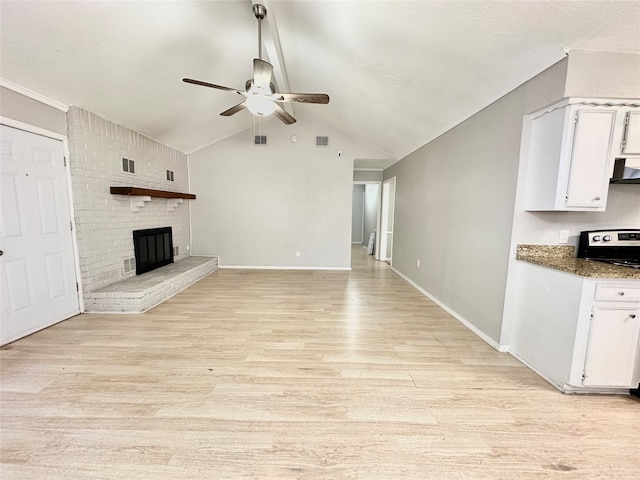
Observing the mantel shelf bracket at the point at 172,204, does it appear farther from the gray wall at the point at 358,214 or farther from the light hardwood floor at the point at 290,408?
the gray wall at the point at 358,214

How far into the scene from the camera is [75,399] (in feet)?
5.86

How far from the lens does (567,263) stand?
2090 millimetres

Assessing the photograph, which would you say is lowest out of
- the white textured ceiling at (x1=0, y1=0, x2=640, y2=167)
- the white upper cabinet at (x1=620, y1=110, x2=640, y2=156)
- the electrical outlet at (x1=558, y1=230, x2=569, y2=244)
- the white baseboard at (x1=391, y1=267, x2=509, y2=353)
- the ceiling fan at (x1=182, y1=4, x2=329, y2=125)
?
the white baseboard at (x1=391, y1=267, x2=509, y2=353)

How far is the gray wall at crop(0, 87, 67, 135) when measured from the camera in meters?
2.43

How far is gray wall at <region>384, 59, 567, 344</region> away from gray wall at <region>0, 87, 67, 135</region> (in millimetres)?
4772

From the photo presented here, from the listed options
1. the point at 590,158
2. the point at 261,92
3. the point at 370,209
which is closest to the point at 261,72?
the point at 261,92

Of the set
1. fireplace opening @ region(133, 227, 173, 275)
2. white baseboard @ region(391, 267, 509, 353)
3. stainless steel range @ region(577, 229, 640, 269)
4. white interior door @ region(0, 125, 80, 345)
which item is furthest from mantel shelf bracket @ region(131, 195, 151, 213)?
stainless steel range @ region(577, 229, 640, 269)

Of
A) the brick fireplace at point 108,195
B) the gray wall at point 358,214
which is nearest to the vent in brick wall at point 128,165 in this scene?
the brick fireplace at point 108,195

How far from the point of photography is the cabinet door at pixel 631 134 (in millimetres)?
1938

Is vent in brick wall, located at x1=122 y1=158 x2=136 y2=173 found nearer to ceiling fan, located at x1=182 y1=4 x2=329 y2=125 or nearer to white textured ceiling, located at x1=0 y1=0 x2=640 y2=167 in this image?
white textured ceiling, located at x1=0 y1=0 x2=640 y2=167

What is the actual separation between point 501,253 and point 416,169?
256 centimetres

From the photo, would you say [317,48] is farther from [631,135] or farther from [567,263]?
[567,263]

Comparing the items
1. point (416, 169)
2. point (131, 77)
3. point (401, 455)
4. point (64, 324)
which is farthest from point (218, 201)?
point (401, 455)

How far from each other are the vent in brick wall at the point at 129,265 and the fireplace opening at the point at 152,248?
0.06 meters
